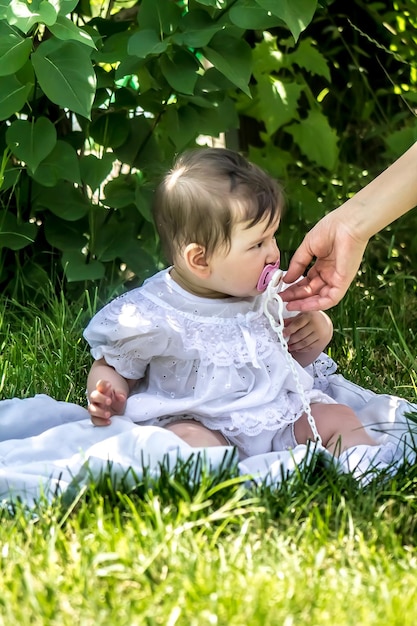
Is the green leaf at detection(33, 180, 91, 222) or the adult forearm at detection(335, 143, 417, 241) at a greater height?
the adult forearm at detection(335, 143, 417, 241)

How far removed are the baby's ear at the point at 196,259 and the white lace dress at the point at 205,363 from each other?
8 centimetres

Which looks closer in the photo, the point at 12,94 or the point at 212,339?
the point at 212,339

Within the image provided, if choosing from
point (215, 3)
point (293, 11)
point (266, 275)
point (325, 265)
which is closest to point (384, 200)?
point (325, 265)

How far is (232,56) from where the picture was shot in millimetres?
2629

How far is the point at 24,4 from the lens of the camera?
2.38 metres

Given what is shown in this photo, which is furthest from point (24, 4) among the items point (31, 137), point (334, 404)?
point (334, 404)

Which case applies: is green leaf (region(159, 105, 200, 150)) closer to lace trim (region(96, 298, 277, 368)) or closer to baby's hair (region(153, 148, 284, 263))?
baby's hair (region(153, 148, 284, 263))

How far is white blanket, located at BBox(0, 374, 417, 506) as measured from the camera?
1.83 m

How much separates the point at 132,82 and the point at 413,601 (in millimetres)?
2003

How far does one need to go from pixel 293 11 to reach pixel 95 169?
704 millimetres

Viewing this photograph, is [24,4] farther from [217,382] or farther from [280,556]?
[280,556]

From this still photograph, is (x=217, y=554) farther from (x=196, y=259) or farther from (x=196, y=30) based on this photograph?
(x=196, y=30)

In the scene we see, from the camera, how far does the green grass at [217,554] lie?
54.9 inches

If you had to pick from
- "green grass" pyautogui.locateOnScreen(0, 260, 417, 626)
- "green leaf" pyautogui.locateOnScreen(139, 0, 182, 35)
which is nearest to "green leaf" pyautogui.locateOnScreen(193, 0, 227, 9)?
"green leaf" pyautogui.locateOnScreen(139, 0, 182, 35)
